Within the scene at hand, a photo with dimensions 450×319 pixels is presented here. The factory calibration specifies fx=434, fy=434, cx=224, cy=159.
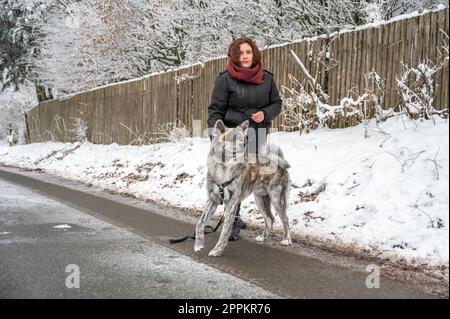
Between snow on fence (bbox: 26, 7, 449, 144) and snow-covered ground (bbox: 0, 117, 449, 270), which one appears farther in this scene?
snow on fence (bbox: 26, 7, 449, 144)

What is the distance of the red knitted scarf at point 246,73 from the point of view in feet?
17.6

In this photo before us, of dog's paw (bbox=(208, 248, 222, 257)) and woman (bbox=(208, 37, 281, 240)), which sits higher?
woman (bbox=(208, 37, 281, 240))

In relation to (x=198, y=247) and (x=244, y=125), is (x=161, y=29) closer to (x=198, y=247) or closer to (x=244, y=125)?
(x=244, y=125)

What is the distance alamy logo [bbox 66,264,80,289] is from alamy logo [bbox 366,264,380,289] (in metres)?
2.57

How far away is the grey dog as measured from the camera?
495 cm

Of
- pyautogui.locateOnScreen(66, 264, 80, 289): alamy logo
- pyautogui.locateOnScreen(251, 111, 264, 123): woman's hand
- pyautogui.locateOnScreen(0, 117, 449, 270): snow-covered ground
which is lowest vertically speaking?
pyautogui.locateOnScreen(66, 264, 80, 289): alamy logo

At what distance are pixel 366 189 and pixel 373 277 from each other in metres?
1.94

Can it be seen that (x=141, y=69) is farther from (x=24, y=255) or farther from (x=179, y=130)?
(x=24, y=255)

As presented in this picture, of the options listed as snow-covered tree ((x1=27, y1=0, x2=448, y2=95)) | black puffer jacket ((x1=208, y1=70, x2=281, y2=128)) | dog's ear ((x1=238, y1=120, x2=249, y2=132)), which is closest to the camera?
dog's ear ((x1=238, y1=120, x2=249, y2=132))

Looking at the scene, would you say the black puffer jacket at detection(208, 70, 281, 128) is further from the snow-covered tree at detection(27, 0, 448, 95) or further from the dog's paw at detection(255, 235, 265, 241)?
the snow-covered tree at detection(27, 0, 448, 95)

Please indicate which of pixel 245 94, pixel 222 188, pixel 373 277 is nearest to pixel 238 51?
pixel 245 94

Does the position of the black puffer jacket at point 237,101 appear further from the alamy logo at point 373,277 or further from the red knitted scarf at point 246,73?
the alamy logo at point 373,277

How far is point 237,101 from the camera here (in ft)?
18.0

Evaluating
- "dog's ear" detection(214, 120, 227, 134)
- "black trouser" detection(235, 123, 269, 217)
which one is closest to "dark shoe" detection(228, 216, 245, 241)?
"black trouser" detection(235, 123, 269, 217)
